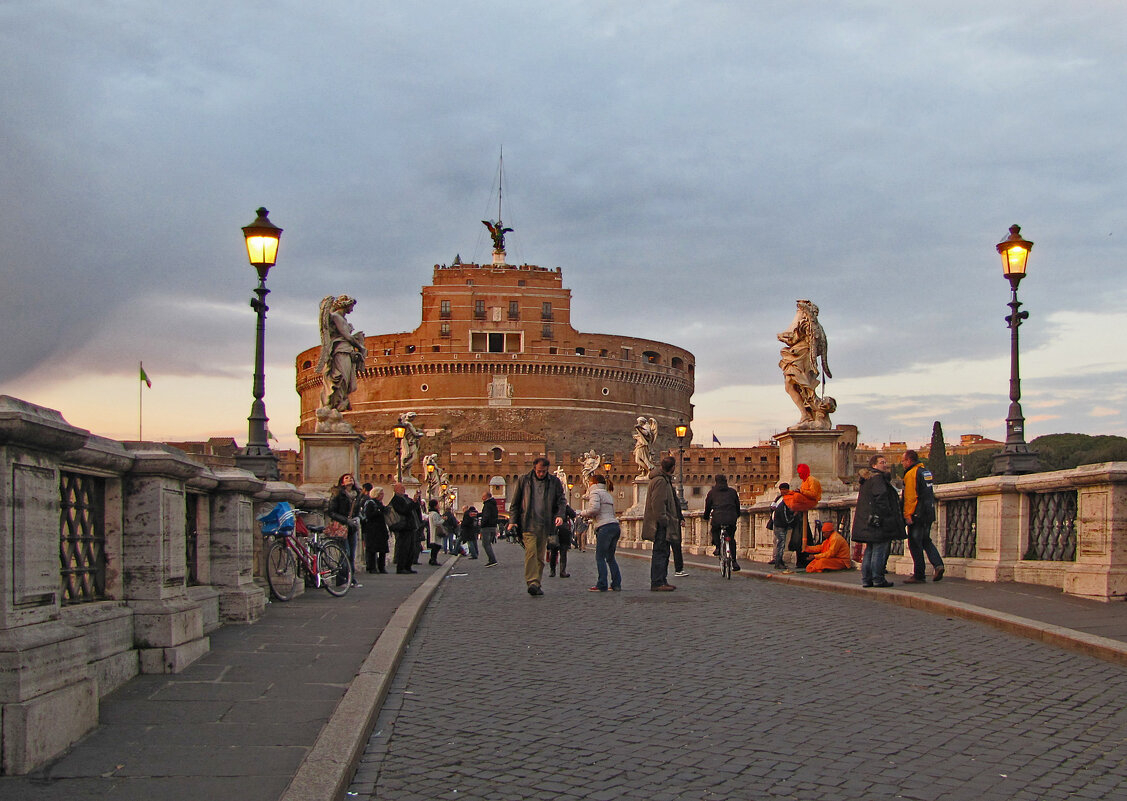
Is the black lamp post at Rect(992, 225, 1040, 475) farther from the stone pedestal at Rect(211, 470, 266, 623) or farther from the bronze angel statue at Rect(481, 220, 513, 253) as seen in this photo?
the bronze angel statue at Rect(481, 220, 513, 253)

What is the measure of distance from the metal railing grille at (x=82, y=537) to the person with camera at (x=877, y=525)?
7949 mm

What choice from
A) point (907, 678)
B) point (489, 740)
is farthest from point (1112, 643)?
point (489, 740)

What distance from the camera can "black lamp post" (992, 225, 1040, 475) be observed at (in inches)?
501

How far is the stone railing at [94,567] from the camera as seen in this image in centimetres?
396

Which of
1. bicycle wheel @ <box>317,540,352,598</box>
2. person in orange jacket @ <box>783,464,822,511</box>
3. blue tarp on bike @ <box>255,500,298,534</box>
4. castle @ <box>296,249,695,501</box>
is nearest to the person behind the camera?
blue tarp on bike @ <box>255,500,298,534</box>

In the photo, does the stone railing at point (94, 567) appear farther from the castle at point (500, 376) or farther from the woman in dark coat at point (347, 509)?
the castle at point (500, 376)

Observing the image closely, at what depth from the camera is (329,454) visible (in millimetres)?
18750

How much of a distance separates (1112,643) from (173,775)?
5.51 meters

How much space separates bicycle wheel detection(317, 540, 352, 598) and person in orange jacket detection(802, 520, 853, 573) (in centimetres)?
621

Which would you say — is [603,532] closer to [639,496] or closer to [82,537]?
[82,537]

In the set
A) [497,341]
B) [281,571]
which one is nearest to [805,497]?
[281,571]

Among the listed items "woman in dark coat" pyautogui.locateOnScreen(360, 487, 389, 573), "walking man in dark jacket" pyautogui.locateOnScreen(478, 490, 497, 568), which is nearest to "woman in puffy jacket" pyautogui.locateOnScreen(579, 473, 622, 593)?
"woman in dark coat" pyautogui.locateOnScreen(360, 487, 389, 573)

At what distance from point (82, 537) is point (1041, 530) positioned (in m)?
8.85

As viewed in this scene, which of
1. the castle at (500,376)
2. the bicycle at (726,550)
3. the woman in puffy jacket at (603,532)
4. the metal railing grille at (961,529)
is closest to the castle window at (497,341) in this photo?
the castle at (500,376)
